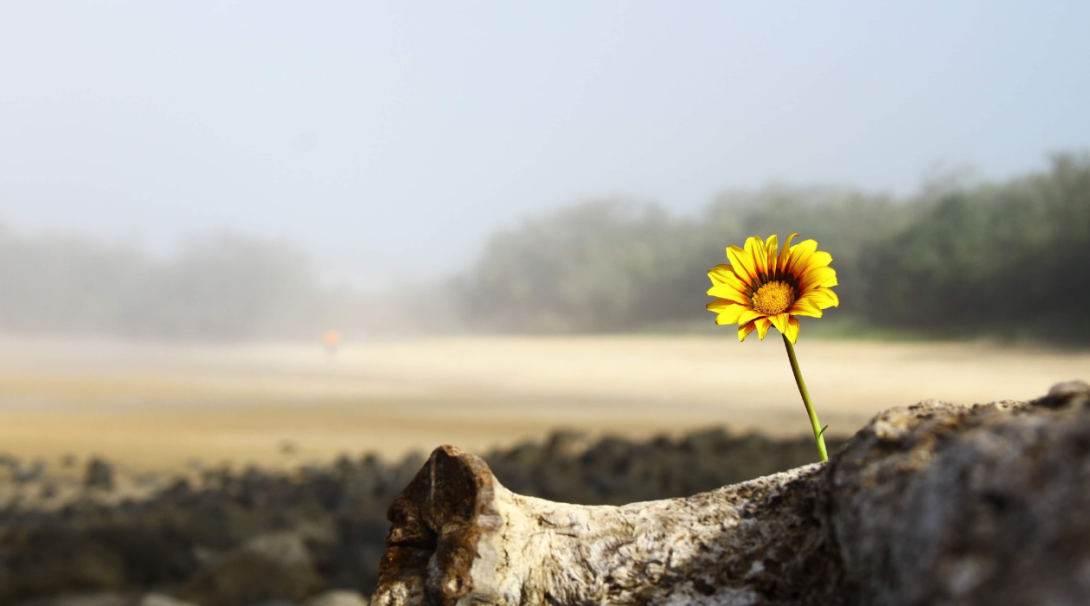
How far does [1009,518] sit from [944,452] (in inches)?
4.2

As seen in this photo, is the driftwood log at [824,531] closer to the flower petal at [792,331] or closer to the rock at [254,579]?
the flower petal at [792,331]

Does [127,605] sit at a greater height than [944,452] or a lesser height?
lesser

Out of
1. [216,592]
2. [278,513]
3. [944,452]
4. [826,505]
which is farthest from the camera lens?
[278,513]

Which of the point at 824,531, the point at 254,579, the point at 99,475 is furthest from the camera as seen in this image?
the point at 99,475

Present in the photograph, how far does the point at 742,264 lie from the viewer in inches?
43.1

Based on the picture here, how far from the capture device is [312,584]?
5012 mm

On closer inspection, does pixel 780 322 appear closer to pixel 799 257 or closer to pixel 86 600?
pixel 799 257

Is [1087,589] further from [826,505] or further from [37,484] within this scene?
[37,484]

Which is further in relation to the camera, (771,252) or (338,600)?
(338,600)

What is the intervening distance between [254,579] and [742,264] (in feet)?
15.3

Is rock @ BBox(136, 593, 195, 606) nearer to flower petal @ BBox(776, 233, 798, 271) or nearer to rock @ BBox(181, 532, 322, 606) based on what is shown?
rock @ BBox(181, 532, 322, 606)

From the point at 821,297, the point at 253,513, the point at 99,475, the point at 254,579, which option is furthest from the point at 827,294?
the point at 99,475

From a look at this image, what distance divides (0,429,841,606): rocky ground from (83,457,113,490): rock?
0.01 m

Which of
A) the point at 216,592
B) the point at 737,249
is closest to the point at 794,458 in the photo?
the point at 216,592
